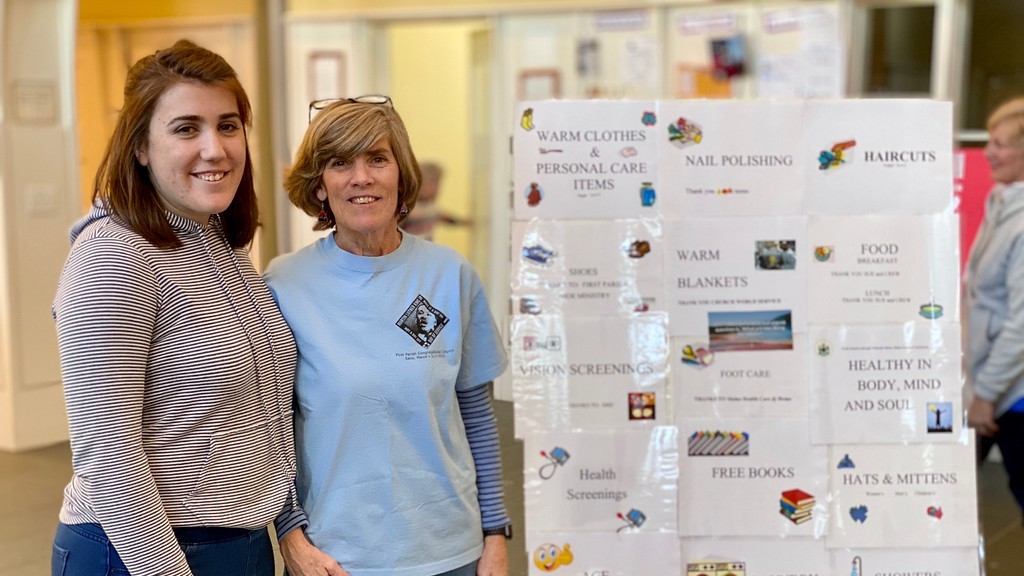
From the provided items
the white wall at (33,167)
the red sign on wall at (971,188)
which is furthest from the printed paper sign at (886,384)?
the red sign on wall at (971,188)

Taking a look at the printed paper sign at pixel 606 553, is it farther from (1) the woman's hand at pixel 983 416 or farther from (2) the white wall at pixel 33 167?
(2) the white wall at pixel 33 167

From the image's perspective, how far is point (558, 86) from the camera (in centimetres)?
602

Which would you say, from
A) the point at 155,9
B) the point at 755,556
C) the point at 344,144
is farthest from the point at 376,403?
the point at 155,9

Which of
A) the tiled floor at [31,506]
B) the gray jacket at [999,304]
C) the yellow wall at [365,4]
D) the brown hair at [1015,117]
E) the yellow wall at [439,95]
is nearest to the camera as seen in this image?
the tiled floor at [31,506]

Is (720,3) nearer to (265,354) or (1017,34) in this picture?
(1017,34)

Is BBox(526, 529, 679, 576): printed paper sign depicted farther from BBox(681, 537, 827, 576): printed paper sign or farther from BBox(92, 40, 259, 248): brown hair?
BBox(92, 40, 259, 248): brown hair

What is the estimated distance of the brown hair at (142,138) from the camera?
148 centimetres

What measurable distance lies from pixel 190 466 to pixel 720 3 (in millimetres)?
4742

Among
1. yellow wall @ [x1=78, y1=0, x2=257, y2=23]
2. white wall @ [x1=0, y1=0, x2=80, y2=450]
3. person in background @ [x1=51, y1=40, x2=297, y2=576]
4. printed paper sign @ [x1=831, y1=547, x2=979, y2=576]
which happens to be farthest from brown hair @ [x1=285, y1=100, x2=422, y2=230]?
yellow wall @ [x1=78, y1=0, x2=257, y2=23]

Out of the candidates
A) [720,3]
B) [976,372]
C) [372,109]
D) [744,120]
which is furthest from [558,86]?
[372,109]

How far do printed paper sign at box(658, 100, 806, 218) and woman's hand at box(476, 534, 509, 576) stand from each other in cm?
79

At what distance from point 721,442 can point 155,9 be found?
13.7 ft

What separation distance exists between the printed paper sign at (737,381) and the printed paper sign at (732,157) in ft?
0.95

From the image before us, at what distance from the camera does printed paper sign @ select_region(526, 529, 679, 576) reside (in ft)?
7.43
